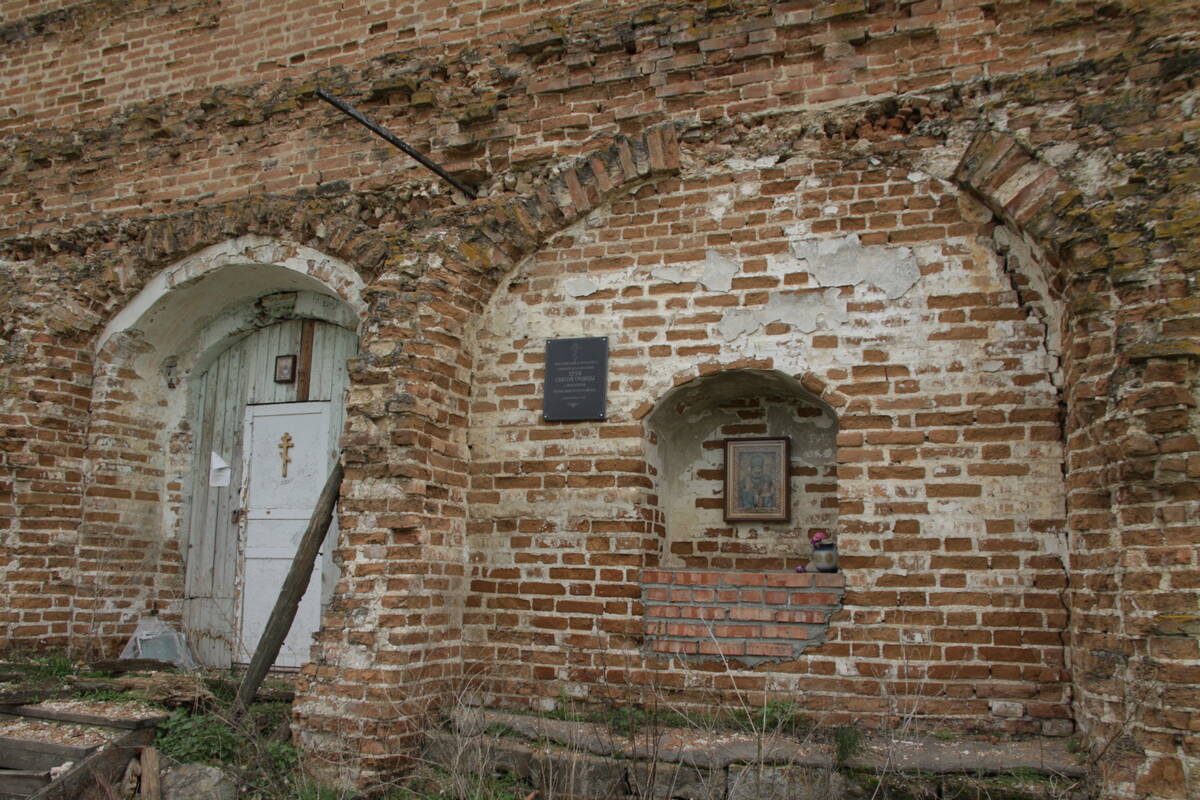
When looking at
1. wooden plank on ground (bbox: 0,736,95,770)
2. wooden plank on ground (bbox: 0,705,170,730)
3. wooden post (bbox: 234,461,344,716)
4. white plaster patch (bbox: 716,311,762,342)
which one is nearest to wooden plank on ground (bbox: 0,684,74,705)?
wooden plank on ground (bbox: 0,705,170,730)

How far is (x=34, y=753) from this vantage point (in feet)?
16.1

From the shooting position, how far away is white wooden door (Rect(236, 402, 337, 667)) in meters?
6.55

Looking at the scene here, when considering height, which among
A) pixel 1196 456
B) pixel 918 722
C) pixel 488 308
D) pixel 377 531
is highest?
pixel 488 308

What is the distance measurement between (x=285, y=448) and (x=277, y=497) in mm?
A: 347

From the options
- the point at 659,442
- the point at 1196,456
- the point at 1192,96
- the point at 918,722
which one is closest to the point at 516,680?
the point at 659,442

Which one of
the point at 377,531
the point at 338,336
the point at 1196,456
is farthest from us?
the point at 338,336

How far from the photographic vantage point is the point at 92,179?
6.85 meters

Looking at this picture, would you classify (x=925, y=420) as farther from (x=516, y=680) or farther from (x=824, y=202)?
(x=516, y=680)

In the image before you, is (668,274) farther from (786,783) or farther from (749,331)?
(786,783)

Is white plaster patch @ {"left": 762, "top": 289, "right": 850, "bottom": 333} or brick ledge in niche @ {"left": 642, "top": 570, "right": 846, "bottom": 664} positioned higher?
white plaster patch @ {"left": 762, "top": 289, "right": 850, "bottom": 333}

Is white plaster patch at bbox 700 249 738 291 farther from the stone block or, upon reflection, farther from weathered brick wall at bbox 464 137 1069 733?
the stone block

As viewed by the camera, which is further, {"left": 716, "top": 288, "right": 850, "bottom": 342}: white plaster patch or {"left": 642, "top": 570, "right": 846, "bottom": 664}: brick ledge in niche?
{"left": 716, "top": 288, "right": 850, "bottom": 342}: white plaster patch

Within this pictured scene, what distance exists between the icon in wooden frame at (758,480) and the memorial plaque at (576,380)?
0.84 meters

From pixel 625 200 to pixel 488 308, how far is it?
100 cm
